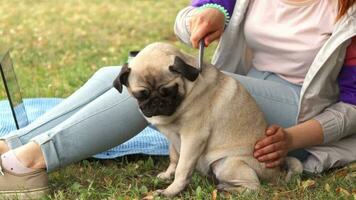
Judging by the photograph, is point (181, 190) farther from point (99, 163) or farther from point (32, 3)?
point (32, 3)

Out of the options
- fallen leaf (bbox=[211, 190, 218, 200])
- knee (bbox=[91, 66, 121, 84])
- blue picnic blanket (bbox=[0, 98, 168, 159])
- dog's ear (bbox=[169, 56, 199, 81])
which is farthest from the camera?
blue picnic blanket (bbox=[0, 98, 168, 159])

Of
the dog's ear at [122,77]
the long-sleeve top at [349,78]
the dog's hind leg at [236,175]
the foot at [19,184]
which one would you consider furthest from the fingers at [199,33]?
the foot at [19,184]

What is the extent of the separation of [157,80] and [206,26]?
545mm

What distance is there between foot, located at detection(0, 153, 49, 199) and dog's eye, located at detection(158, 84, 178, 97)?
746 millimetres

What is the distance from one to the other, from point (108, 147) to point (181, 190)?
0.49m

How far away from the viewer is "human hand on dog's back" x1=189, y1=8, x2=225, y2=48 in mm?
3195

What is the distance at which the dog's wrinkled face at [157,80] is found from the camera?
2785mm

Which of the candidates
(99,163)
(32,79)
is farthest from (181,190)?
(32,79)

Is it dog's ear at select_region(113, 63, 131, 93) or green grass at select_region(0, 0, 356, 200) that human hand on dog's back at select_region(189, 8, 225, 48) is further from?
green grass at select_region(0, 0, 356, 200)

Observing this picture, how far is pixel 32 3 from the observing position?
10266mm

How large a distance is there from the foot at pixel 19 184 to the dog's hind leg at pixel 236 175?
0.82m

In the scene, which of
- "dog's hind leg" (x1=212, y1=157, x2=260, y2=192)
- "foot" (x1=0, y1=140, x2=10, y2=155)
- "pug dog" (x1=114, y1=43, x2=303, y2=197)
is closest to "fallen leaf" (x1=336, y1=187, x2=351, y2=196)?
"pug dog" (x1=114, y1=43, x2=303, y2=197)

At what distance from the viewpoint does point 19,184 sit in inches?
123

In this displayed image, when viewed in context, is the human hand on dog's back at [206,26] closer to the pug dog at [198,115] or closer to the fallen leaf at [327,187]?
the pug dog at [198,115]
